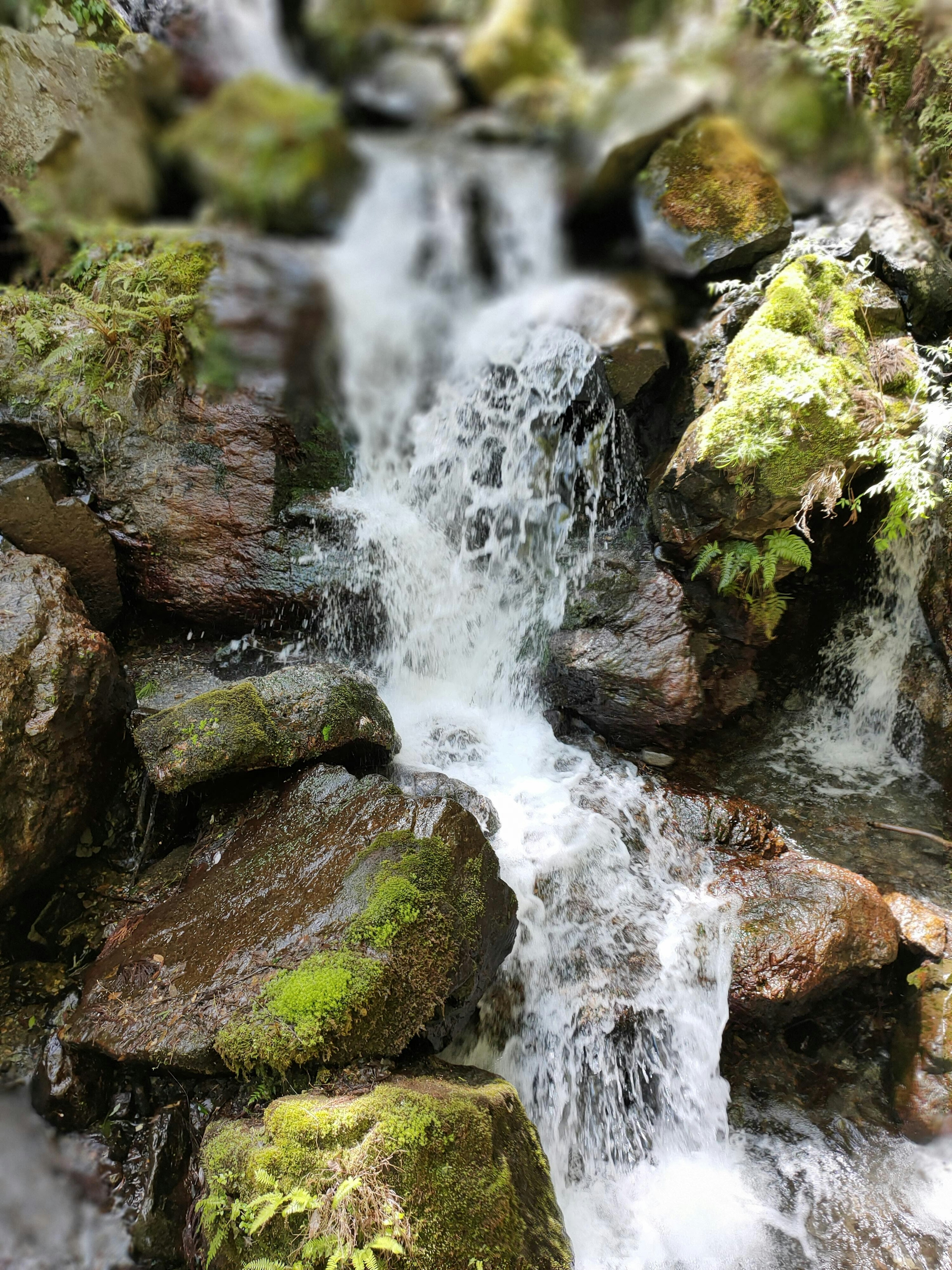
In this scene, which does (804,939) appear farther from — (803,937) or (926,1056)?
(926,1056)

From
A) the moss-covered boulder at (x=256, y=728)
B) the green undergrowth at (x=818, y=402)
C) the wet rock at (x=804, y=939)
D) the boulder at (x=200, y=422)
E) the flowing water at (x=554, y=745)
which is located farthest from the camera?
the boulder at (x=200, y=422)

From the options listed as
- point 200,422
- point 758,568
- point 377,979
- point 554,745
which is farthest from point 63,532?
point 758,568

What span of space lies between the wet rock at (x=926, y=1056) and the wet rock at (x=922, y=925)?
0.10 metres

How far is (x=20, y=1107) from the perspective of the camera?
3031mm

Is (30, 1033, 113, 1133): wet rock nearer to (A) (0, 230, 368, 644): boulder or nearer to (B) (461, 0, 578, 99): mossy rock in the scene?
(A) (0, 230, 368, 644): boulder

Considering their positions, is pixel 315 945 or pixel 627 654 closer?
pixel 315 945

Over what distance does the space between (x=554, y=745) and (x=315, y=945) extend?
2.84m

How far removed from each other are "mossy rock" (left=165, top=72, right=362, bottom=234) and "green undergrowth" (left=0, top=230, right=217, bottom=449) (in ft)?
1.94

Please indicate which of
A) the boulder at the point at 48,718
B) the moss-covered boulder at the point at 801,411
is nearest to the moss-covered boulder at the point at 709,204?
the moss-covered boulder at the point at 801,411

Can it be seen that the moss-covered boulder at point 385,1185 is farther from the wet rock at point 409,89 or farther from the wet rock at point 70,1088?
the wet rock at point 409,89

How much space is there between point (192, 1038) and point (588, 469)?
5.03 meters

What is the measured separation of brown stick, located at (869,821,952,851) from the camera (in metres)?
4.57

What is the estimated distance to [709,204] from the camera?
17.8 ft

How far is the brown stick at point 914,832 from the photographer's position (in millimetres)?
4570
